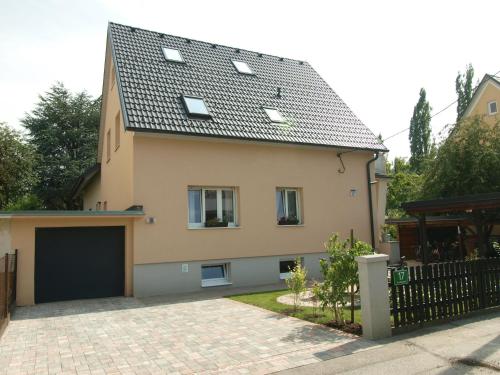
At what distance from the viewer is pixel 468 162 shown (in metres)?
18.5

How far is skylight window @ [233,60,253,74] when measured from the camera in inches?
680

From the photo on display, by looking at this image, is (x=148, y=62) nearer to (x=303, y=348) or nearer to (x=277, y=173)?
(x=277, y=173)

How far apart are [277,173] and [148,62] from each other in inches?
240

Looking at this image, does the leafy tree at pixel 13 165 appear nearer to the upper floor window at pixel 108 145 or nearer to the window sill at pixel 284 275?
the upper floor window at pixel 108 145

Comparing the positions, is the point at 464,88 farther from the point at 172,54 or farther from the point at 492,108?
the point at 172,54

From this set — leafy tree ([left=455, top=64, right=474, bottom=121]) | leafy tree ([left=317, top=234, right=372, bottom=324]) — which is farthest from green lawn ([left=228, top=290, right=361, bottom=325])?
leafy tree ([left=455, top=64, right=474, bottom=121])

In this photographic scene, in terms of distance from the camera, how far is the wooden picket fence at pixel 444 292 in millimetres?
7102

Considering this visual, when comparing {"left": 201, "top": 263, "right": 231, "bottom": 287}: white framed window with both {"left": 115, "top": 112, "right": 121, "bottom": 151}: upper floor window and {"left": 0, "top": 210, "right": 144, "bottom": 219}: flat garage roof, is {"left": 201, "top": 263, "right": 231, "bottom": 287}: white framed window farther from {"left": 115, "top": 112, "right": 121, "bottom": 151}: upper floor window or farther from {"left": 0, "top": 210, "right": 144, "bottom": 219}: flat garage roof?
{"left": 115, "top": 112, "right": 121, "bottom": 151}: upper floor window

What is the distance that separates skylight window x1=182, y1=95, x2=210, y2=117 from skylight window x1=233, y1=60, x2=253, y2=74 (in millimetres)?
3730

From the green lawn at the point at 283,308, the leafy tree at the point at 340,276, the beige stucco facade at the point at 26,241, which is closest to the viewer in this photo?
the leafy tree at the point at 340,276

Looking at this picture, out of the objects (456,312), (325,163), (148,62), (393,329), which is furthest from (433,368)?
(148,62)

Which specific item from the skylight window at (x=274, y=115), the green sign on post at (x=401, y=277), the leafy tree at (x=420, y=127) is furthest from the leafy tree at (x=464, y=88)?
the green sign on post at (x=401, y=277)

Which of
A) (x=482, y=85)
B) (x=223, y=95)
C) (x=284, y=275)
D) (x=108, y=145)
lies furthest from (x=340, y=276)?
(x=482, y=85)

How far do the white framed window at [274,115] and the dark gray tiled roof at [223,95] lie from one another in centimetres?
22
